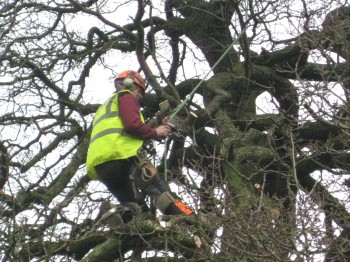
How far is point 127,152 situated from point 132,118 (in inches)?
13.5

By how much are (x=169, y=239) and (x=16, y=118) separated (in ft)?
12.0

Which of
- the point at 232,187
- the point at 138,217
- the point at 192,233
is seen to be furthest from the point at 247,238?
the point at 232,187

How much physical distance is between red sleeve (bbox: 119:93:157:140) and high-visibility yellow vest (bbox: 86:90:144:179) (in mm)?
89

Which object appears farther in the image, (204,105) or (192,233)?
(204,105)

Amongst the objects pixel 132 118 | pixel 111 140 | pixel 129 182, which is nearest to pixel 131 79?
pixel 132 118

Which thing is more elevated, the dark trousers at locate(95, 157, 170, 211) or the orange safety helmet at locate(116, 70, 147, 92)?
the orange safety helmet at locate(116, 70, 147, 92)

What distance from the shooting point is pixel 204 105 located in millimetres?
13148

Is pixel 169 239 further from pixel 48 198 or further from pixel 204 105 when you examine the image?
pixel 204 105

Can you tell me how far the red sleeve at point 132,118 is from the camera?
973 centimetres

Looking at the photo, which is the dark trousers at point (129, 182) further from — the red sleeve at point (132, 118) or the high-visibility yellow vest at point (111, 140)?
the red sleeve at point (132, 118)

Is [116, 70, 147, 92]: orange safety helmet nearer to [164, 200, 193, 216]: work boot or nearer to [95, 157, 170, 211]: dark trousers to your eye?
[95, 157, 170, 211]: dark trousers

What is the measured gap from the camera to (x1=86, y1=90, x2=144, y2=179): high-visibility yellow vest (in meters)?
9.84

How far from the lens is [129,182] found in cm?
1005

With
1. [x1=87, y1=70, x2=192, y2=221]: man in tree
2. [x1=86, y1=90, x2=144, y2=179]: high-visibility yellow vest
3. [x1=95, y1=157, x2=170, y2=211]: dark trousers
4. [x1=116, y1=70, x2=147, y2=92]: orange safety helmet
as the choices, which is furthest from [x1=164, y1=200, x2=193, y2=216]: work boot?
[x1=116, y1=70, x2=147, y2=92]: orange safety helmet
